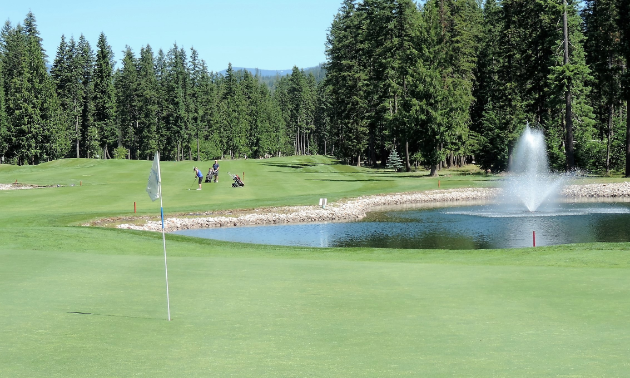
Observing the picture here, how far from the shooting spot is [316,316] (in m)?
10.9

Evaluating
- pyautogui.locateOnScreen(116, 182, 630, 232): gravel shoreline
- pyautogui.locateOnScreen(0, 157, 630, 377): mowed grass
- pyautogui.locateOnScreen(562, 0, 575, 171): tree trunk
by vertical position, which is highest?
pyautogui.locateOnScreen(562, 0, 575, 171): tree trunk

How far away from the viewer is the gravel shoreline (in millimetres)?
37656

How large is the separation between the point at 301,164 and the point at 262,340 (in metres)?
81.4

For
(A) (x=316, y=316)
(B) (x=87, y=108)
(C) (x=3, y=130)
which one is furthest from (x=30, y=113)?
(A) (x=316, y=316)

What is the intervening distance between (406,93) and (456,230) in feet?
126

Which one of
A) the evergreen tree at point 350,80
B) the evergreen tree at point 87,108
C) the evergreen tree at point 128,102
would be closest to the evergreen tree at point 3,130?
the evergreen tree at point 87,108

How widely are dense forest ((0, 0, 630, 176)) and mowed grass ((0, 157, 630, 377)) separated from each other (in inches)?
1649

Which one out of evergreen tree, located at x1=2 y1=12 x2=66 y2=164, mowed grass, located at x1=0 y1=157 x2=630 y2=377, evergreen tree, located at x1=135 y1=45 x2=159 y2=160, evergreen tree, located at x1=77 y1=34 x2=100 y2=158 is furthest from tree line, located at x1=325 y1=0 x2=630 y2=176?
evergreen tree, located at x1=135 y1=45 x2=159 y2=160

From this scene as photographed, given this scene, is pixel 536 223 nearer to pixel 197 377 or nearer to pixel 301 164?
pixel 197 377

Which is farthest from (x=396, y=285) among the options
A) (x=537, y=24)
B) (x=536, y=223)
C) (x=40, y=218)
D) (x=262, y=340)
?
(x=537, y=24)

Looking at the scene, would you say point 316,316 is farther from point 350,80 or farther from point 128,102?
point 128,102

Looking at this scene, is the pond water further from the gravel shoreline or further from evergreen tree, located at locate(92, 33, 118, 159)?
evergreen tree, located at locate(92, 33, 118, 159)

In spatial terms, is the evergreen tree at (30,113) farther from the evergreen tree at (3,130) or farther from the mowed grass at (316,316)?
the mowed grass at (316,316)

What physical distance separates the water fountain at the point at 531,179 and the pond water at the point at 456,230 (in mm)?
4474
